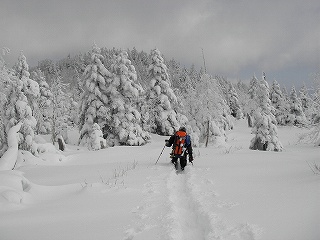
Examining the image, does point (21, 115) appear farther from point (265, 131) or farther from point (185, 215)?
point (265, 131)

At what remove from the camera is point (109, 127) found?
26938 mm

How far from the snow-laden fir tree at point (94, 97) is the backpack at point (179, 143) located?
15.8 m

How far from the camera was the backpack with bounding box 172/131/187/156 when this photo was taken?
10609mm

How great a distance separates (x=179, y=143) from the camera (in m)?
10.8

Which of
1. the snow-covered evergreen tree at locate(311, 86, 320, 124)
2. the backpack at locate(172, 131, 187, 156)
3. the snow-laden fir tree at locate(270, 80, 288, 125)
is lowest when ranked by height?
the backpack at locate(172, 131, 187, 156)

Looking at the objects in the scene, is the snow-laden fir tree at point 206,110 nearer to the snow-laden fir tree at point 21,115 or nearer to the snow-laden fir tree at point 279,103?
the snow-laden fir tree at point 21,115

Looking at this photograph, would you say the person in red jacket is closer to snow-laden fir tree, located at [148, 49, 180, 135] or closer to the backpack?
the backpack

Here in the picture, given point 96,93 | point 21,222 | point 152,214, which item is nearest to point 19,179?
point 21,222

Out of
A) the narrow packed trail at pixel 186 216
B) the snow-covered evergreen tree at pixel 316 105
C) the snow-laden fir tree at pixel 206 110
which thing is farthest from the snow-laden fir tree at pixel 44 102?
the snow-covered evergreen tree at pixel 316 105

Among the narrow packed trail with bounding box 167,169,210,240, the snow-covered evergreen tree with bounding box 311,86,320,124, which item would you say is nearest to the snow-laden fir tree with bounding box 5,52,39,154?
the narrow packed trail with bounding box 167,169,210,240

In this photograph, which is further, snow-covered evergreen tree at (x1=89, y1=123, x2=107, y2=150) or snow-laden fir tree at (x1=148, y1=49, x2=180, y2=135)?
snow-laden fir tree at (x1=148, y1=49, x2=180, y2=135)

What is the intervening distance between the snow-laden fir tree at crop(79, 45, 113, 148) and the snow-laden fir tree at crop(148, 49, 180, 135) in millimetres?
7618

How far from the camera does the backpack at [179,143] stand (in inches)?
418

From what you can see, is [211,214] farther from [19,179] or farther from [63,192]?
[19,179]
